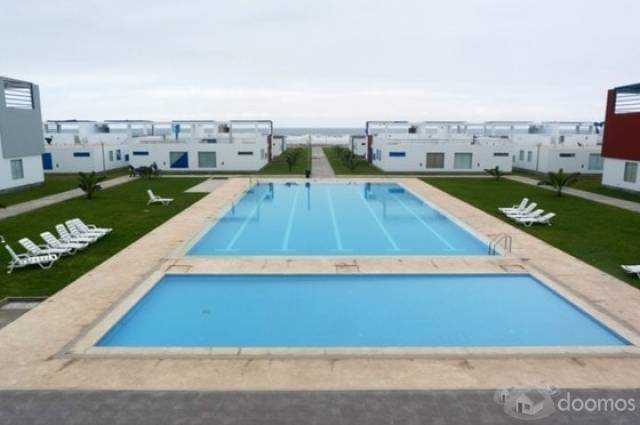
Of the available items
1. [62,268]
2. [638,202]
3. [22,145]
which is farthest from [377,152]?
[62,268]

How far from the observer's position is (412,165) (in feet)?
139

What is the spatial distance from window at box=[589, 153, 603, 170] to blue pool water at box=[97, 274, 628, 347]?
3176 cm

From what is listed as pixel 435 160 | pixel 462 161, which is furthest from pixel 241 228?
pixel 462 161

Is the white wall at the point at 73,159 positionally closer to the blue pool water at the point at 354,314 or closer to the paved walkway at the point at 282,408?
the blue pool water at the point at 354,314

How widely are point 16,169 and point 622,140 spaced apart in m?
35.9

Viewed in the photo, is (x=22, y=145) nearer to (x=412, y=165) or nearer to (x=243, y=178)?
(x=243, y=178)

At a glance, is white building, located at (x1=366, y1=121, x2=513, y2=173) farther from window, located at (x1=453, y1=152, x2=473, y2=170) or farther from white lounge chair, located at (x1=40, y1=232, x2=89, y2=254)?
white lounge chair, located at (x1=40, y1=232, x2=89, y2=254)

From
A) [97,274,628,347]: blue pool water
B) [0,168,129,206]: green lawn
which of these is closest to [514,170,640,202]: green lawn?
[97,274,628,347]: blue pool water

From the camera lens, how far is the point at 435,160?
42281 millimetres

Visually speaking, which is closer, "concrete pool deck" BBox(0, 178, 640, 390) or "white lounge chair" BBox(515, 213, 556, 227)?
"concrete pool deck" BBox(0, 178, 640, 390)

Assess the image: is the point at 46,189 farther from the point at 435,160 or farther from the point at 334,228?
the point at 435,160

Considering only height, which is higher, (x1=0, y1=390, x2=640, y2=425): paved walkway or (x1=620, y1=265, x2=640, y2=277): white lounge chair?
(x1=620, y1=265, x2=640, y2=277): white lounge chair

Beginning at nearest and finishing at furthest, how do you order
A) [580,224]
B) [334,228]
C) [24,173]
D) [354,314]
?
1. [354,314]
2. [580,224]
3. [334,228]
4. [24,173]

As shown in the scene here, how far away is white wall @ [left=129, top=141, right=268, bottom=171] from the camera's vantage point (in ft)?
138
